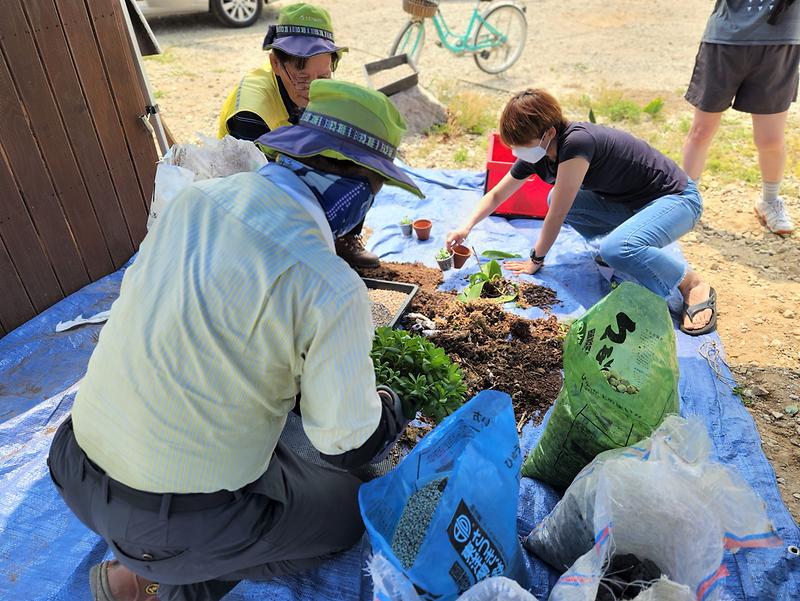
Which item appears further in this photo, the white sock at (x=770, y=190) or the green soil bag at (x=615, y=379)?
the white sock at (x=770, y=190)

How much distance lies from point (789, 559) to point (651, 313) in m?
0.99

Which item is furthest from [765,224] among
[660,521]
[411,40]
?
[411,40]

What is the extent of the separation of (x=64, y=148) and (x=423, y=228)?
2.19m

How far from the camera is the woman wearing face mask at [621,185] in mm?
2986

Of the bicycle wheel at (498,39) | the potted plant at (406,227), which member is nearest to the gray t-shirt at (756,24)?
the potted plant at (406,227)

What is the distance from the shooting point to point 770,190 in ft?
13.4

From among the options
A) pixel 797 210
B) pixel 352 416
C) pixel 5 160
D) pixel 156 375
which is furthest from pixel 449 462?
pixel 797 210

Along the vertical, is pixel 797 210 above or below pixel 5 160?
below

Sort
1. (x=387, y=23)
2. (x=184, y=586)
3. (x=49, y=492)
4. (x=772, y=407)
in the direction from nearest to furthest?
(x=184, y=586) → (x=49, y=492) → (x=772, y=407) → (x=387, y=23)

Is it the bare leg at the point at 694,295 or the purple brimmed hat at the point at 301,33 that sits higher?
the purple brimmed hat at the point at 301,33

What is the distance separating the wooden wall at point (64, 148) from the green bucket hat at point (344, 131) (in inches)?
84.7

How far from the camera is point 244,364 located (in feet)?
4.35

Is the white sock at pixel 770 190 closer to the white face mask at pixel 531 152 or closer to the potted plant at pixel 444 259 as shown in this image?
the white face mask at pixel 531 152

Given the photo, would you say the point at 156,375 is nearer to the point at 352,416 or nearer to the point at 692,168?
the point at 352,416
